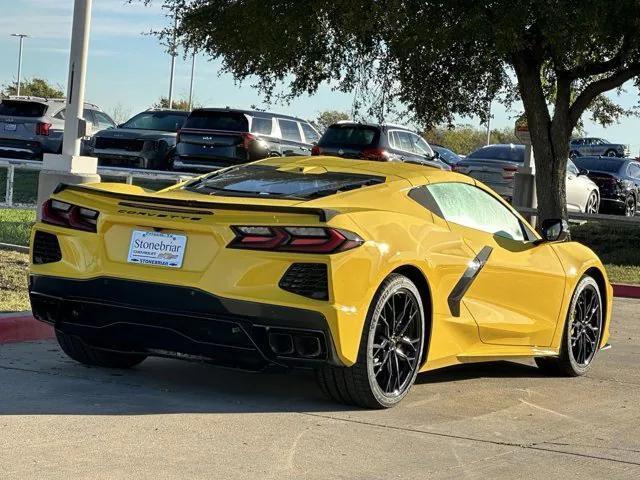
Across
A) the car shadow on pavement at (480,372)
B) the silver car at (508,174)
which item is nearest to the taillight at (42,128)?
the silver car at (508,174)

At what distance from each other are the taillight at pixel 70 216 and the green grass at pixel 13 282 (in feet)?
Result: 8.16

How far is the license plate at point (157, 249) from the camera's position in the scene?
6578 millimetres

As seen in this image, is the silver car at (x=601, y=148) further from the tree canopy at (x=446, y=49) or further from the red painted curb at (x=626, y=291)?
the red painted curb at (x=626, y=291)

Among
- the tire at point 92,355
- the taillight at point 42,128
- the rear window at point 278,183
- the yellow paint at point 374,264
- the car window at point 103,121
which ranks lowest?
the tire at point 92,355

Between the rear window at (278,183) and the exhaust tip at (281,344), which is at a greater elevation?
the rear window at (278,183)

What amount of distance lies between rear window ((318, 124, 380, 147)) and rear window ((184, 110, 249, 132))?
1.73m

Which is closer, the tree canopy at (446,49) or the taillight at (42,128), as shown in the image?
the tree canopy at (446,49)

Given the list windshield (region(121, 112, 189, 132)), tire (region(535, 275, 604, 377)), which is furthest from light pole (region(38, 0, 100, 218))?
windshield (region(121, 112, 189, 132))

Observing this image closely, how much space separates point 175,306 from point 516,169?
20063 millimetres

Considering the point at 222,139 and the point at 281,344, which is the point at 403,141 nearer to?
the point at 222,139

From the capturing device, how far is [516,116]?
24.4 meters

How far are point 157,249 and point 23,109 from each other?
21386mm

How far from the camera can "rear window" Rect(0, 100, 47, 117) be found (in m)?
26.9

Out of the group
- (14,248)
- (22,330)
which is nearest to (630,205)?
(14,248)
